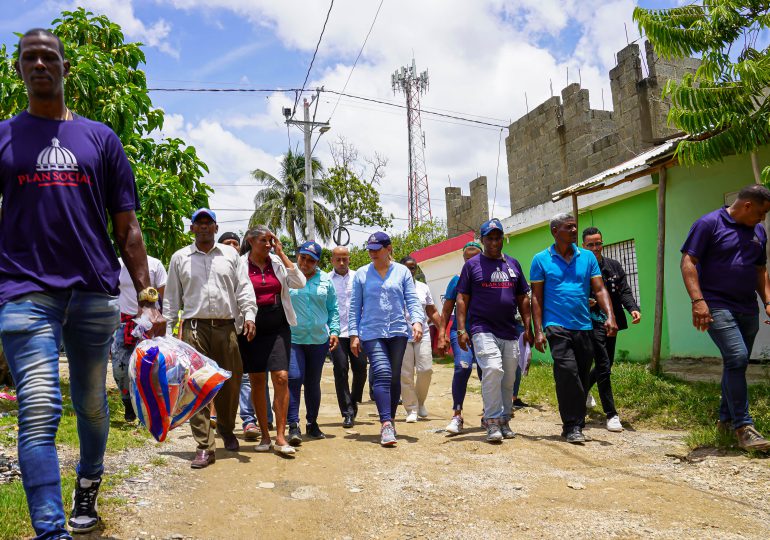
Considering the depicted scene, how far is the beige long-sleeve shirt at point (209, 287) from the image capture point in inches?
214

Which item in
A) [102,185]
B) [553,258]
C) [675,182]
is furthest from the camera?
[675,182]

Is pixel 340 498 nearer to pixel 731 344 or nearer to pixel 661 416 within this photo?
pixel 731 344

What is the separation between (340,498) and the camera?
4.43 meters

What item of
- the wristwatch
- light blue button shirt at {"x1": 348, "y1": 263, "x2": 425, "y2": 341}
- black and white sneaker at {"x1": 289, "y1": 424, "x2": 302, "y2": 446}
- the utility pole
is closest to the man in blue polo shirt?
light blue button shirt at {"x1": 348, "y1": 263, "x2": 425, "y2": 341}

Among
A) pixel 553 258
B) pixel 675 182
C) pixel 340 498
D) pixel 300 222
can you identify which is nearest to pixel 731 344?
pixel 553 258

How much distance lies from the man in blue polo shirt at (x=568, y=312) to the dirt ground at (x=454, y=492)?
0.42m

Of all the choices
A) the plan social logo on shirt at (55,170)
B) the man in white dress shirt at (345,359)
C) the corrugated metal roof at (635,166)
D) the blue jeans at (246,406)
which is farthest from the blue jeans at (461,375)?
the plan social logo on shirt at (55,170)

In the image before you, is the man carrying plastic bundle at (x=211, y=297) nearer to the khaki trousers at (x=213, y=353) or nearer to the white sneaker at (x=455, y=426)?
the khaki trousers at (x=213, y=353)

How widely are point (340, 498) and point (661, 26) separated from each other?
20.1 ft

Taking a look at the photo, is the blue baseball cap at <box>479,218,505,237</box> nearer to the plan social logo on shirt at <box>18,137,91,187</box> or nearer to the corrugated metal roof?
the corrugated metal roof

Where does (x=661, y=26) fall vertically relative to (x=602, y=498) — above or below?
above

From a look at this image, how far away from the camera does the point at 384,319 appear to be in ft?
21.8

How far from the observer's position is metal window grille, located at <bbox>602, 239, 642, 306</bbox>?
11797 millimetres

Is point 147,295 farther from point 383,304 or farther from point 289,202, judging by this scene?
point 289,202
